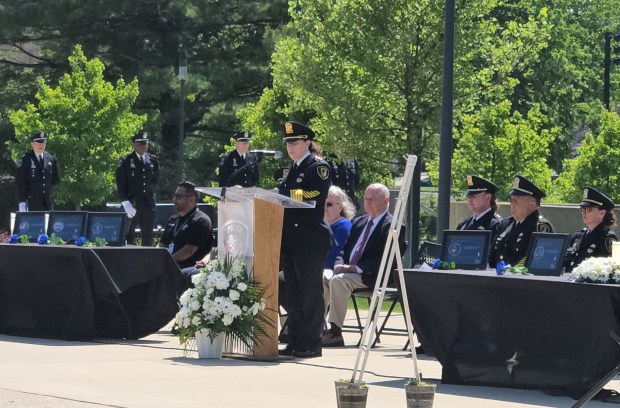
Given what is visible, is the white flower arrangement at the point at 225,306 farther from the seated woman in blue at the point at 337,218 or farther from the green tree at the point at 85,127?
the green tree at the point at 85,127

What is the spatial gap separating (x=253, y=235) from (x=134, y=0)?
107ft

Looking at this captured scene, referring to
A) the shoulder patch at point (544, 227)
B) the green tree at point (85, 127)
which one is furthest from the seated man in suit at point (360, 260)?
the green tree at point (85, 127)

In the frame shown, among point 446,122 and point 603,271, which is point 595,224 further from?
point 446,122

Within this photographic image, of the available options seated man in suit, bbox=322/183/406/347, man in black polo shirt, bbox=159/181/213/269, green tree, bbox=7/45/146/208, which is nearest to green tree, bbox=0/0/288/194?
green tree, bbox=7/45/146/208

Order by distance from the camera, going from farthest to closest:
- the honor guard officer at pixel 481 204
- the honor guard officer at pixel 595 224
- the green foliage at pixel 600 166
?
the green foliage at pixel 600 166 < the honor guard officer at pixel 481 204 < the honor guard officer at pixel 595 224

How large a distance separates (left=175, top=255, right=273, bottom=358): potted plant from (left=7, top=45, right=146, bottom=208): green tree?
24.7 m

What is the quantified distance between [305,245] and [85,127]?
2511cm

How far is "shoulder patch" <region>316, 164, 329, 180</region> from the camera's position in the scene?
12102mm

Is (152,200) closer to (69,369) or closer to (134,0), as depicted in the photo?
(69,369)

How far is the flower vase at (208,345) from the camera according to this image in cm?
1191

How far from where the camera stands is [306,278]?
39.8ft

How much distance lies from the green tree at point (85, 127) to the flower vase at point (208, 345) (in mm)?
24743

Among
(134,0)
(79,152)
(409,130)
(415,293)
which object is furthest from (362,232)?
(134,0)

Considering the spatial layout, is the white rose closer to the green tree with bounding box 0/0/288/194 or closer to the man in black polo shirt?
the man in black polo shirt
